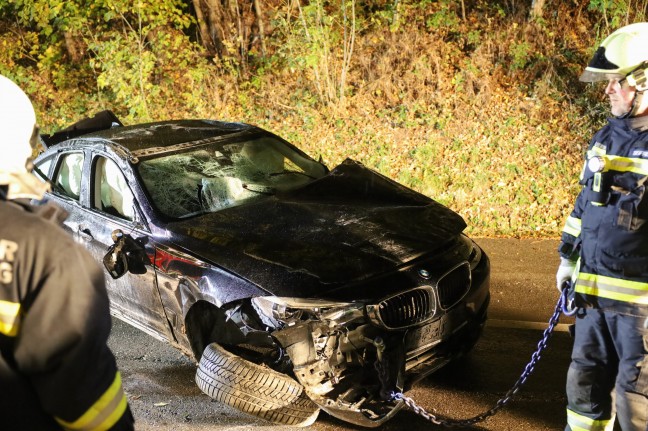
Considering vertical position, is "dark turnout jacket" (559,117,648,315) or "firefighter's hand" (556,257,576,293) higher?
"dark turnout jacket" (559,117,648,315)

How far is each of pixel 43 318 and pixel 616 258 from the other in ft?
7.36

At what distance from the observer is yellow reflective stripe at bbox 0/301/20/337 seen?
1.54 m

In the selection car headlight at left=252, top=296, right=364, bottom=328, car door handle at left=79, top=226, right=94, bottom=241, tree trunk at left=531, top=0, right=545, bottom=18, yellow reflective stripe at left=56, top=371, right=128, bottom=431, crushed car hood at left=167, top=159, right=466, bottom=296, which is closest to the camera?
yellow reflective stripe at left=56, top=371, right=128, bottom=431

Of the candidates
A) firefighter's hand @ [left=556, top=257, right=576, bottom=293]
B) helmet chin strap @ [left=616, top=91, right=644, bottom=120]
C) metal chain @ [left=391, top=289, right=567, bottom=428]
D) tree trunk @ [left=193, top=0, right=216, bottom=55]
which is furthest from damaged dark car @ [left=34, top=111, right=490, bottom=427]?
tree trunk @ [left=193, top=0, right=216, bottom=55]

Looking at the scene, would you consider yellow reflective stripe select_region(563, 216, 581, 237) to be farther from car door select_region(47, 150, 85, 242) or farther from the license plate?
car door select_region(47, 150, 85, 242)

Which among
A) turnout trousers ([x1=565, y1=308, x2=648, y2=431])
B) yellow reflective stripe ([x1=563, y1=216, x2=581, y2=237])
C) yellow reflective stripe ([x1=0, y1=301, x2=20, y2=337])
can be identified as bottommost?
turnout trousers ([x1=565, y1=308, x2=648, y2=431])

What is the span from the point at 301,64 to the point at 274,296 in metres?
7.79

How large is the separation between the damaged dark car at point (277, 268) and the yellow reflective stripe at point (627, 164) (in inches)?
48.7

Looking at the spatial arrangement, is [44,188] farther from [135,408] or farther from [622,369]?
[135,408]

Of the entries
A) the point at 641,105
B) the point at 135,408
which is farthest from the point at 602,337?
the point at 135,408

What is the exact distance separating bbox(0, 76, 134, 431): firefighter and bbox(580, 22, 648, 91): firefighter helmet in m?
2.28

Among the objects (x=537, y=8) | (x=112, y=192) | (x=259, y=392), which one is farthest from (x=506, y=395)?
(x=537, y=8)

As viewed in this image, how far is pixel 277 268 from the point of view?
11.6 feet

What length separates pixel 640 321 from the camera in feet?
8.83
